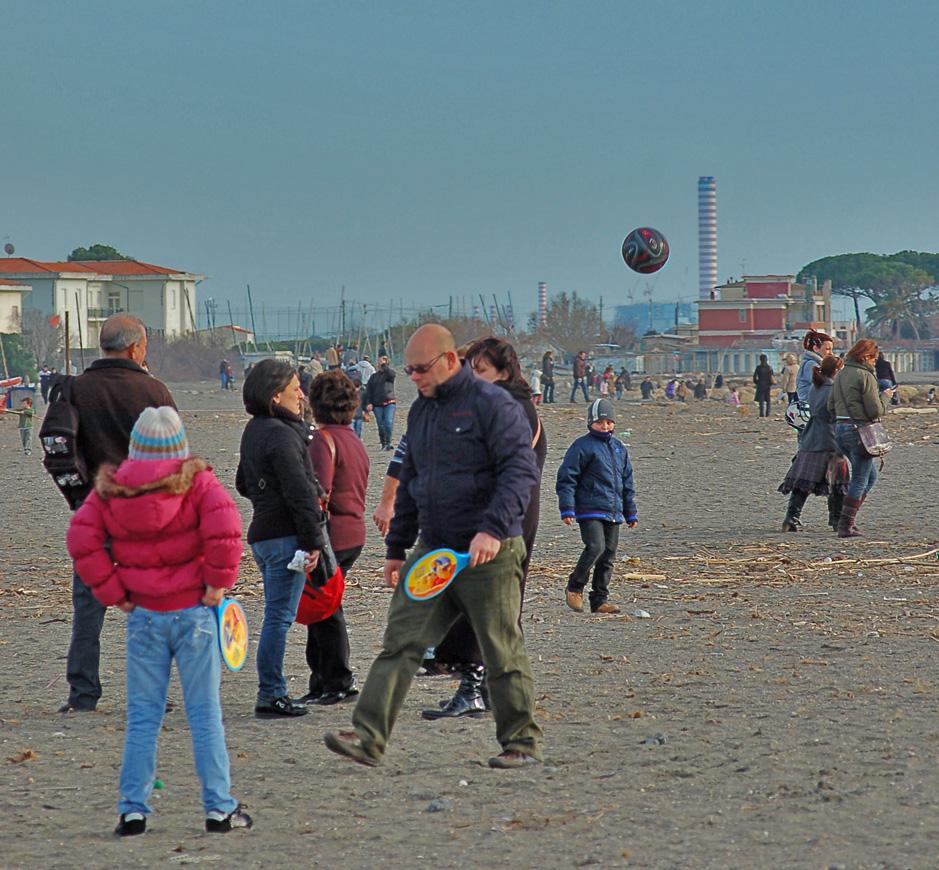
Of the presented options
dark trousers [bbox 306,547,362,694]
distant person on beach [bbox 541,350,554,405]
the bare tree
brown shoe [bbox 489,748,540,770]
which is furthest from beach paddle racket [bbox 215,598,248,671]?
the bare tree

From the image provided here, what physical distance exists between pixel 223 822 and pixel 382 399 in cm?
2208

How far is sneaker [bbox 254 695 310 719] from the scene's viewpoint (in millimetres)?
7328

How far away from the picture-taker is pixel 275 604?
7289mm

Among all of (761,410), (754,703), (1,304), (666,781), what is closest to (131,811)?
(666,781)

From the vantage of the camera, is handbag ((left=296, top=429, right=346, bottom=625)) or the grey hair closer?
handbag ((left=296, top=429, right=346, bottom=625))

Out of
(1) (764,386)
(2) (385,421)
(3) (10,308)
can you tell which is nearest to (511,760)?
(2) (385,421)

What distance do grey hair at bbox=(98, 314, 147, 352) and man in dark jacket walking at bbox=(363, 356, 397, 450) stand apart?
64.3 ft

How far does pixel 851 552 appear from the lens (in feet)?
43.4

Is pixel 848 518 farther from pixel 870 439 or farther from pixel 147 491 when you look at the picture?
pixel 147 491

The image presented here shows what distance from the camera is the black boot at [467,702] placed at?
736cm

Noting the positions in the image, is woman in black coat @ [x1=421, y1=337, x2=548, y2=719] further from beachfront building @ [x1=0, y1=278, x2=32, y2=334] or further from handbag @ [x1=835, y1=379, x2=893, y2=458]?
beachfront building @ [x1=0, y1=278, x2=32, y2=334]

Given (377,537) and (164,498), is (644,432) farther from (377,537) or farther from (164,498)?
(164,498)

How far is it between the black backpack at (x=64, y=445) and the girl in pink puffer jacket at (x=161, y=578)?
174 centimetres

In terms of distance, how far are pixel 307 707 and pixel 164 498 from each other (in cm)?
223
